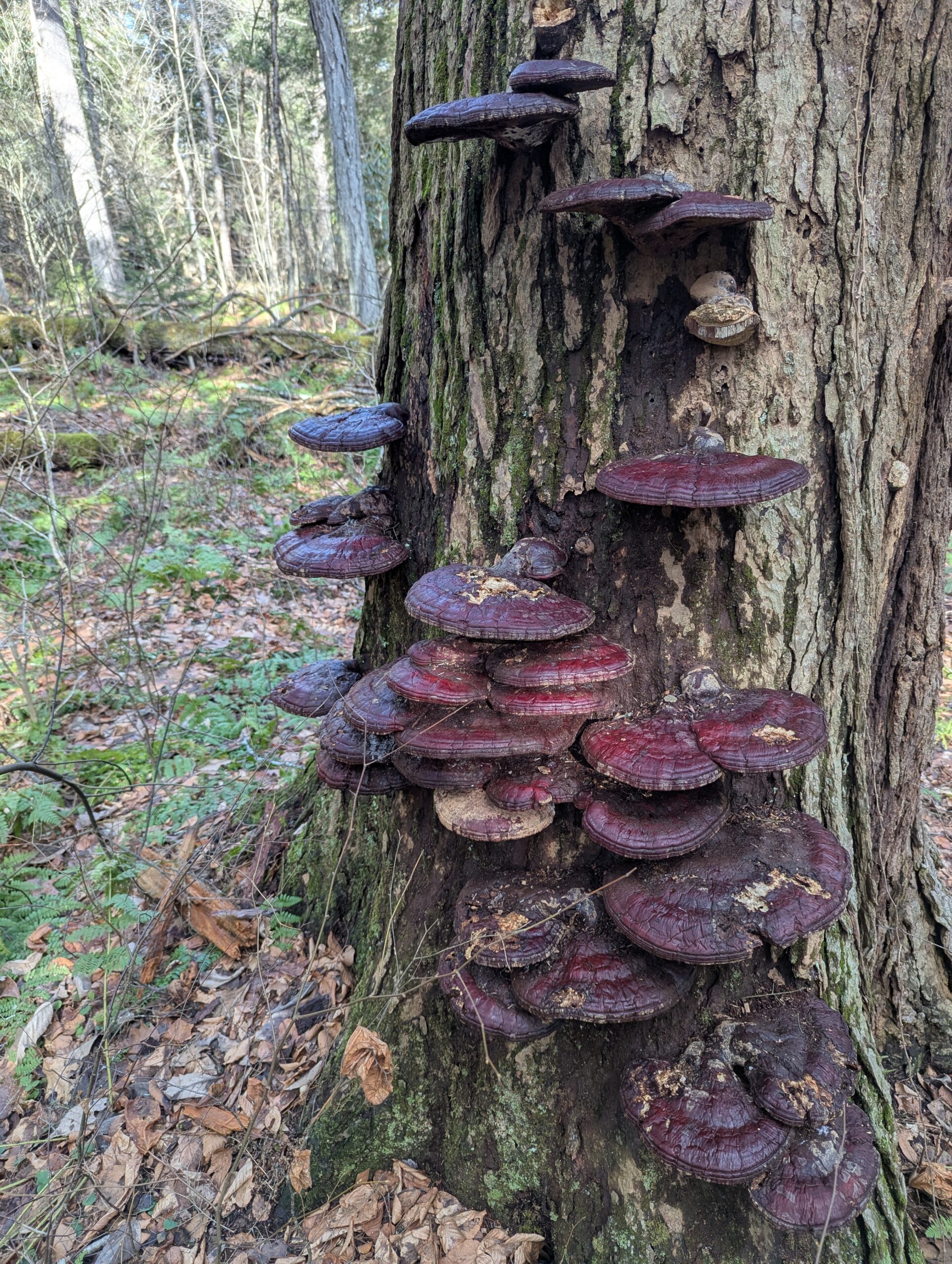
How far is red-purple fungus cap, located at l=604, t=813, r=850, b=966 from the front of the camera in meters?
1.96

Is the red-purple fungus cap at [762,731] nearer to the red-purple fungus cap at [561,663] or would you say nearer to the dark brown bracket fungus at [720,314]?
the red-purple fungus cap at [561,663]

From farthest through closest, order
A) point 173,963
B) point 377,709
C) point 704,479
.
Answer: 1. point 173,963
2. point 377,709
3. point 704,479

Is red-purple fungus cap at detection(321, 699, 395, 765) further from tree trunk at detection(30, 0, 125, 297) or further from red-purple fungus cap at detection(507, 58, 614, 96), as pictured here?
tree trunk at detection(30, 0, 125, 297)

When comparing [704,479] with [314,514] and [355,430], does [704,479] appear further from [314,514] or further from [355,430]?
[314,514]

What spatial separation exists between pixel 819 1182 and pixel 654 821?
114cm

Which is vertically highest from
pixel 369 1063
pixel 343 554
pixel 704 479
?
pixel 704 479

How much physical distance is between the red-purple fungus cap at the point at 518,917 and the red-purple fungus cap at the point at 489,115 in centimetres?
243

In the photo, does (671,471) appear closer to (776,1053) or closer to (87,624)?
(776,1053)

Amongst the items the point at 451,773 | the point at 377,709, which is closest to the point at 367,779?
the point at 377,709

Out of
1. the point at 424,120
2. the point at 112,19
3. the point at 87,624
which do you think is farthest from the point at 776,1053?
the point at 112,19

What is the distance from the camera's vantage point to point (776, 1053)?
85.7 inches

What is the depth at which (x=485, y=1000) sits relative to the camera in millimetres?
2301

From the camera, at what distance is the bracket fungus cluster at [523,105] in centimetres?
191

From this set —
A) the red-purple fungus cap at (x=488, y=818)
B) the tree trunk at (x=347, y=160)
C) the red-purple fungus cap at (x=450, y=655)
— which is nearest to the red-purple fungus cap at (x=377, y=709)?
the red-purple fungus cap at (x=450, y=655)
